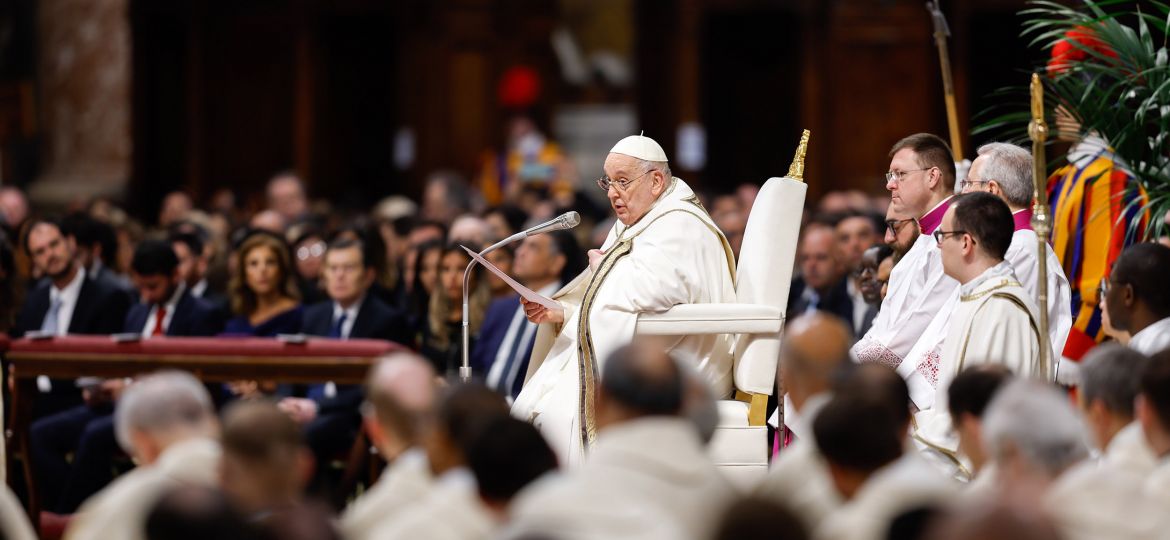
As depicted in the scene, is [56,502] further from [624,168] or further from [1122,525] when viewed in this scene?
[1122,525]

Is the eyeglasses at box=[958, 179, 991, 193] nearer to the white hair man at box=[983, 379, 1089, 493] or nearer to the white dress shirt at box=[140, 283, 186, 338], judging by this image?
the white hair man at box=[983, 379, 1089, 493]

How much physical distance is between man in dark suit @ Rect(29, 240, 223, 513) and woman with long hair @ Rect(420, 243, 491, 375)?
1.06 meters

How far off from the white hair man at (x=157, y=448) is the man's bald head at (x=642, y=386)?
3.03 ft

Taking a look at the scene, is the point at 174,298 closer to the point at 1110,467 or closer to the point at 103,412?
the point at 103,412

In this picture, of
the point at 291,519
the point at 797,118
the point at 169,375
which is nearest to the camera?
the point at 291,519

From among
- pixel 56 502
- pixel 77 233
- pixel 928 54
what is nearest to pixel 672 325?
pixel 56 502

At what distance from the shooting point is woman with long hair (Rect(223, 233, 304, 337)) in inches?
342

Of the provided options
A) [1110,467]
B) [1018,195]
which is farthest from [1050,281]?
[1110,467]

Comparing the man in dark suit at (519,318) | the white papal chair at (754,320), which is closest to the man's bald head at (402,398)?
the white papal chair at (754,320)

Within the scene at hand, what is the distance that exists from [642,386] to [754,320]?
2423 millimetres

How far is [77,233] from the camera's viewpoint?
9492mm

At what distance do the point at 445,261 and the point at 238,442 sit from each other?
4.86 m

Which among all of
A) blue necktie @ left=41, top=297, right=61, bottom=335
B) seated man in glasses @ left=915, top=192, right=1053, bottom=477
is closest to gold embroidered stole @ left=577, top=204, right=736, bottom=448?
seated man in glasses @ left=915, top=192, right=1053, bottom=477

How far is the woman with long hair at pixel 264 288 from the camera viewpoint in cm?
870
